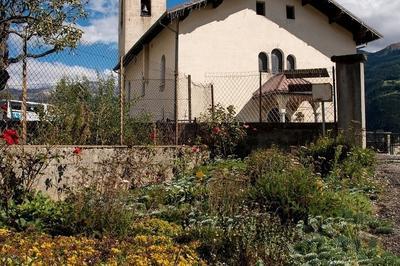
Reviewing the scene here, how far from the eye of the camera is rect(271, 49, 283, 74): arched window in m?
25.0

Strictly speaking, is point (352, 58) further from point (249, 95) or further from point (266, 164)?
point (249, 95)

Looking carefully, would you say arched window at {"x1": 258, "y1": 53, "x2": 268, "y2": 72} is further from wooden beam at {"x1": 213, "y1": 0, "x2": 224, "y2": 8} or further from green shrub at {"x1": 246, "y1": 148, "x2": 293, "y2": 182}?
green shrub at {"x1": 246, "y1": 148, "x2": 293, "y2": 182}

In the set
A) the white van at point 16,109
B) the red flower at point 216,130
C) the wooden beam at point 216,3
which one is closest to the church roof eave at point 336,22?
the wooden beam at point 216,3

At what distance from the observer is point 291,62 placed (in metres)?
25.5

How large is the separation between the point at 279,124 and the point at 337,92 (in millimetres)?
1632

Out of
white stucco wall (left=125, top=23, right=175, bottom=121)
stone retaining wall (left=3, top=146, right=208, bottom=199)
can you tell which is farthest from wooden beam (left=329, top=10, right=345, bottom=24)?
stone retaining wall (left=3, top=146, right=208, bottom=199)

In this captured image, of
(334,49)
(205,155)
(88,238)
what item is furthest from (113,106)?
(334,49)

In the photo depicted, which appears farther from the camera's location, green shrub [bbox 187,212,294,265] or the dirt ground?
the dirt ground

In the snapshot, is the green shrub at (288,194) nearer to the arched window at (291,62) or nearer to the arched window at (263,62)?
the arched window at (263,62)

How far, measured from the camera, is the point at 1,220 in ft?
20.2

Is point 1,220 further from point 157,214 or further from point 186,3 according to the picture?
point 186,3

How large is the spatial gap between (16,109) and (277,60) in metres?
17.2

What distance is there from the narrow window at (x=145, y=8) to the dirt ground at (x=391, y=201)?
20.6m

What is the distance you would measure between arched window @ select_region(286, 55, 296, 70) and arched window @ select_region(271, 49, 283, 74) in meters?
0.37
